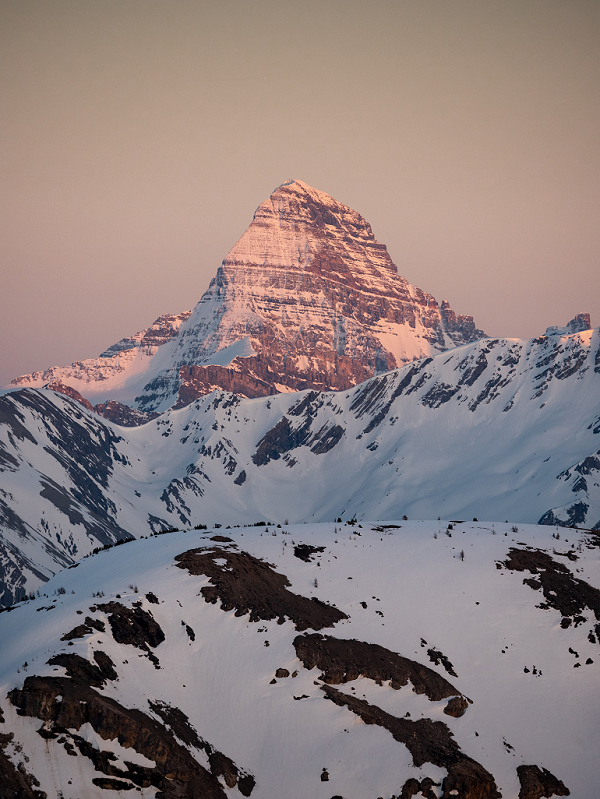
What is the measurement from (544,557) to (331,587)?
12419 mm

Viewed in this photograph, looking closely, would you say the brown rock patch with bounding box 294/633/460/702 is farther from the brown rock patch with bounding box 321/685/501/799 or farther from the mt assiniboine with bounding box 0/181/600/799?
the brown rock patch with bounding box 321/685/501/799

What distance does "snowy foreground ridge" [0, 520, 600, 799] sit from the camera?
26047 mm

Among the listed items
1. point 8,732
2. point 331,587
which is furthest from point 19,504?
point 8,732

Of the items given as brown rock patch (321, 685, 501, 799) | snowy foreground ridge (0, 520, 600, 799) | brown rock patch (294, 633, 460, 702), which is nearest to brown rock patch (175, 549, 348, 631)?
snowy foreground ridge (0, 520, 600, 799)

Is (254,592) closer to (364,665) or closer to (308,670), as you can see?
(308,670)

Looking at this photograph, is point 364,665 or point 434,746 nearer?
point 434,746

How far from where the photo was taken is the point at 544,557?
4403 cm

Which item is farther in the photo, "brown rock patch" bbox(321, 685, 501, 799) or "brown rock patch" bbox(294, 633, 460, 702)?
"brown rock patch" bbox(294, 633, 460, 702)

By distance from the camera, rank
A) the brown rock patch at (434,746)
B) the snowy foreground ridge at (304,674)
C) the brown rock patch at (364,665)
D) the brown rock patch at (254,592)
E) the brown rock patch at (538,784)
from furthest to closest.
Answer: the brown rock patch at (254,592)
the brown rock patch at (364,665)
the brown rock patch at (538,784)
the brown rock patch at (434,746)
the snowy foreground ridge at (304,674)

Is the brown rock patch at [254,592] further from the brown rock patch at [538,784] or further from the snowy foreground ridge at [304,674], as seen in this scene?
the brown rock patch at [538,784]

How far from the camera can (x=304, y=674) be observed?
3234 cm

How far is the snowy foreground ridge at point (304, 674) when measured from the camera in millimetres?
26047

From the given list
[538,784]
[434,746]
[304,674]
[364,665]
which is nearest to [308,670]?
[304,674]

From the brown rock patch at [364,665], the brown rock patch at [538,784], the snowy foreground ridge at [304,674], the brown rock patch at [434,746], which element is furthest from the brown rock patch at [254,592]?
the brown rock patch at [538,784]
